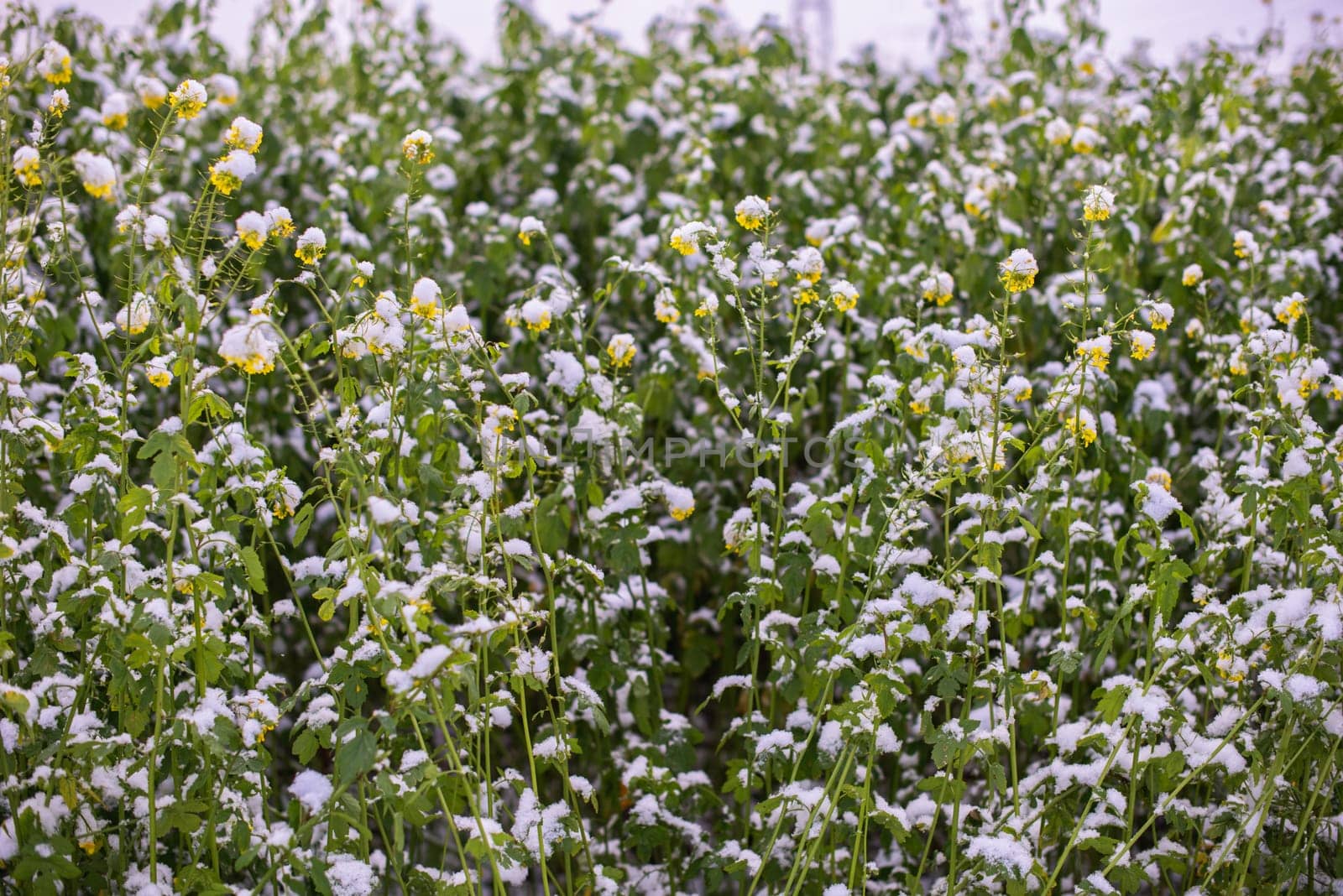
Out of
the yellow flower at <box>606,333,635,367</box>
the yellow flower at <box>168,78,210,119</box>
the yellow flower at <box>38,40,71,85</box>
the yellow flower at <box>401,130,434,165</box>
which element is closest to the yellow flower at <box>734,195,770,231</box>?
the yellow flower at <box>606,333,635,367</box>

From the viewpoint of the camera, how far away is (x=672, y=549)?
11.3 ft

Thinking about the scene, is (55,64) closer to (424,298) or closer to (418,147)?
(418,147)

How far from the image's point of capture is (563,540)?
2.73 m

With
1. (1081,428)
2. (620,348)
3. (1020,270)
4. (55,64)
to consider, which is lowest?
(1081,428)

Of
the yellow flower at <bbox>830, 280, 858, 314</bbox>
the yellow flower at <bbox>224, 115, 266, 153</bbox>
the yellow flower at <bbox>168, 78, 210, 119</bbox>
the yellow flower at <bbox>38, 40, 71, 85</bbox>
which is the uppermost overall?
the yellow flower at <bbox>38, 40, 71, 85</bbox>

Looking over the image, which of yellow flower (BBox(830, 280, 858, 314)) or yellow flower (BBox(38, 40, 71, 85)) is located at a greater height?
yellow flower (BBox(38, 40, 71, 85))

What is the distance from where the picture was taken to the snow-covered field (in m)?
2.11

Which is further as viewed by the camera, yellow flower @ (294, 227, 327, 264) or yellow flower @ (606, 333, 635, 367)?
yellow flower @ (606, 333, 635, 367)

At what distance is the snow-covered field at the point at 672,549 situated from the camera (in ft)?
6.93

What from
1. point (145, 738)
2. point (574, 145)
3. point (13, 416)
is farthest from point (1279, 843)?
point (574, 145)

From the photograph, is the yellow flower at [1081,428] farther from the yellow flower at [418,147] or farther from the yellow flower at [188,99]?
the yellow flower at [188,99]

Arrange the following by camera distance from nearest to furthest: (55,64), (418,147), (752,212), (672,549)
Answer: (418,147) → (752,212) → (55,64) → (672,549)

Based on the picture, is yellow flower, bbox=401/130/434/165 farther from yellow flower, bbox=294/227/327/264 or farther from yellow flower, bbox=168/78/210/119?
yellow flower, bbox=168/78/210/119

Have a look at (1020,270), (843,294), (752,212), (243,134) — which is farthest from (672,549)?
(243,134)
